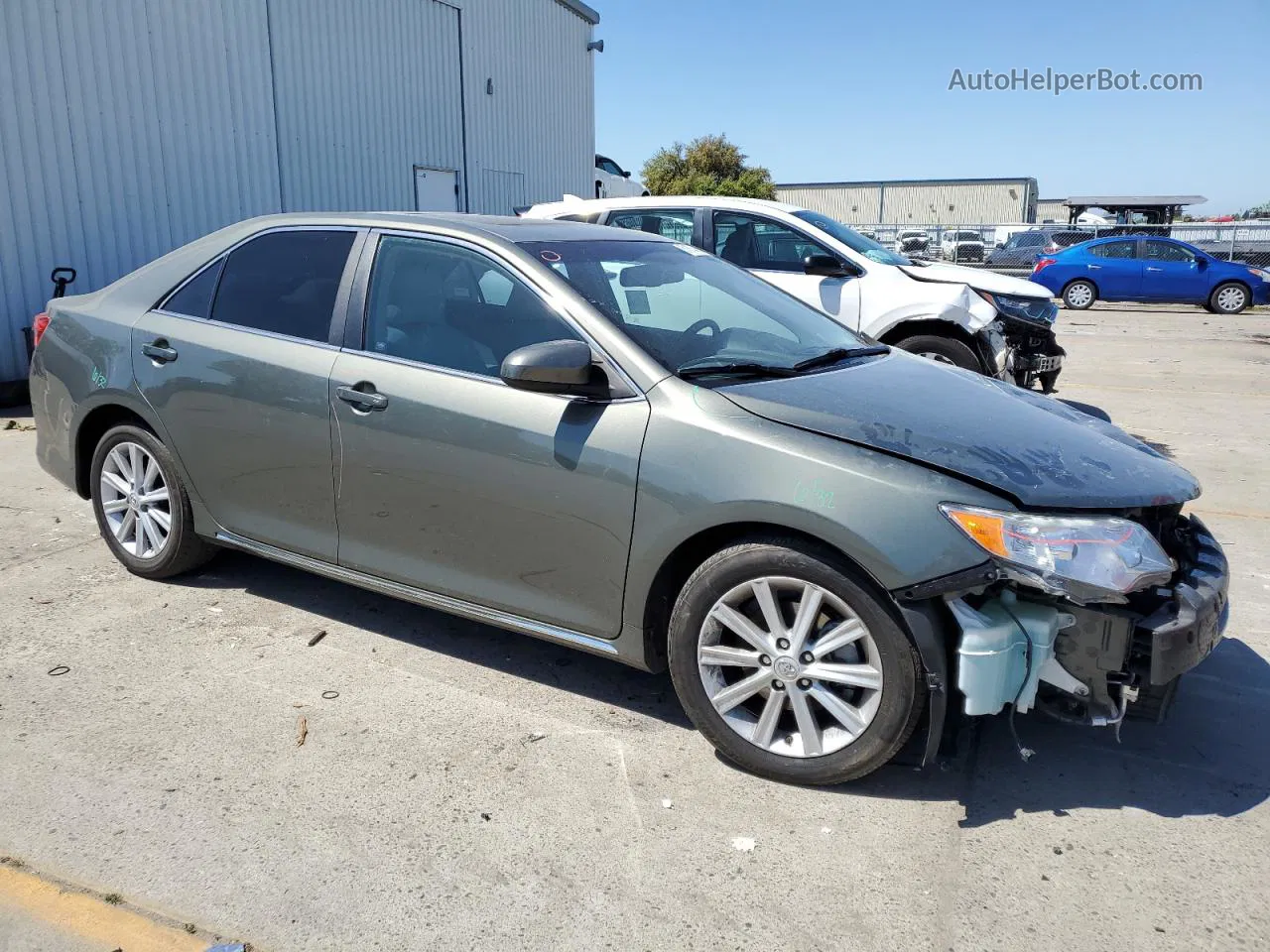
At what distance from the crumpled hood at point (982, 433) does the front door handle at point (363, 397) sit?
4.12 feet

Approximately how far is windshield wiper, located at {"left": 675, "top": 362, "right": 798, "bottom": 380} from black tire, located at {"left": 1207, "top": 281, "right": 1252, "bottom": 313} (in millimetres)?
20347

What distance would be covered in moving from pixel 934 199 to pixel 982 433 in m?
45.6

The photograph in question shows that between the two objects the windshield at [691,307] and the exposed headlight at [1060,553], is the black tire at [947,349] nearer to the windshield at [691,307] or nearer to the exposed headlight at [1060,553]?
the windshield at [691,307]

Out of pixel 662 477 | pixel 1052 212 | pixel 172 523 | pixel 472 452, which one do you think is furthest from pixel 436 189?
pixel 1052 212

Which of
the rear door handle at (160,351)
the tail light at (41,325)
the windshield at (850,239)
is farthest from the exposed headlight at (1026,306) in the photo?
the tail light at (41,325)

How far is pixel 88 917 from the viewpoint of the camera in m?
2.49

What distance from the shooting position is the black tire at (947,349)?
7.88 metres

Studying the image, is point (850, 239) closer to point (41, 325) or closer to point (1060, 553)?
point (41, 325)

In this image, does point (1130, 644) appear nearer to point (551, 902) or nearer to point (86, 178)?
point (551, 902)

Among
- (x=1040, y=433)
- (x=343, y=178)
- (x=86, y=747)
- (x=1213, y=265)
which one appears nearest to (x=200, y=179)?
(x=343, y=178)

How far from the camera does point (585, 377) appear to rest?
10.6 ft

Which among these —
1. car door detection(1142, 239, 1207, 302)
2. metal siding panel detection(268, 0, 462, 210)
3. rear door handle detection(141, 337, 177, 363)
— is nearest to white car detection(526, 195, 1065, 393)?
rear door handle detection(141, 337, 177, 363)

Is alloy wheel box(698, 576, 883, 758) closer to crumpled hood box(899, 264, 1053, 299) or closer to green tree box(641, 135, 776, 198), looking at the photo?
crumpled hood box(899, 264, 1053, 299)

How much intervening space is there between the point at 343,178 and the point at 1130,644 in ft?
43.0
